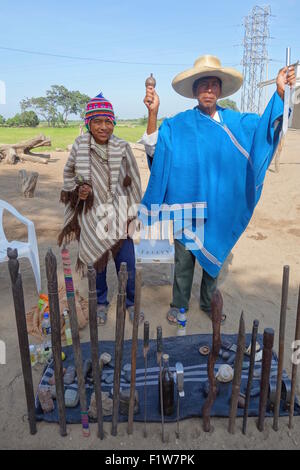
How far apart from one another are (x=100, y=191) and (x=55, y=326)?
1355mm

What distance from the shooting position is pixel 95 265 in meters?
3.09

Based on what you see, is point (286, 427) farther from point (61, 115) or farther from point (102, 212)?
point (61, 115)

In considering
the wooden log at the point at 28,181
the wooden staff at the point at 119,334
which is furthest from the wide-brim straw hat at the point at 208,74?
the wooden log at the point at 28,181

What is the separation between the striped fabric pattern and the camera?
112 inches

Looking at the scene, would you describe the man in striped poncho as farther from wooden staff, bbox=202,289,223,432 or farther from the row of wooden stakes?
wooden staff, bbox=202,289,223,432

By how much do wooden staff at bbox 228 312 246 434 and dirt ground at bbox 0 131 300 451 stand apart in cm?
14

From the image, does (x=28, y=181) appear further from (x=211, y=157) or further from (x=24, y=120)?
(x=24, y=120)

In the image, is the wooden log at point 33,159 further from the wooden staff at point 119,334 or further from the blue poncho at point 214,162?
the wooden staff at point 119,334

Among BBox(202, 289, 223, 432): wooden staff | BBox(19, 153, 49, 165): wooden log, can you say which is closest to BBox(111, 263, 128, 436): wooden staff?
BBox(202, 289, 223, 432): wooden staff

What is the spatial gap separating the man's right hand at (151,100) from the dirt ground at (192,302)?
1961mm

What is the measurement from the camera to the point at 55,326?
1878mm

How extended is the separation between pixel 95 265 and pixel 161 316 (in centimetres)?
89

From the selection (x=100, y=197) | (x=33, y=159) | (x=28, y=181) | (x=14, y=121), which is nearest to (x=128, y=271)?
(x=100, y=197)
